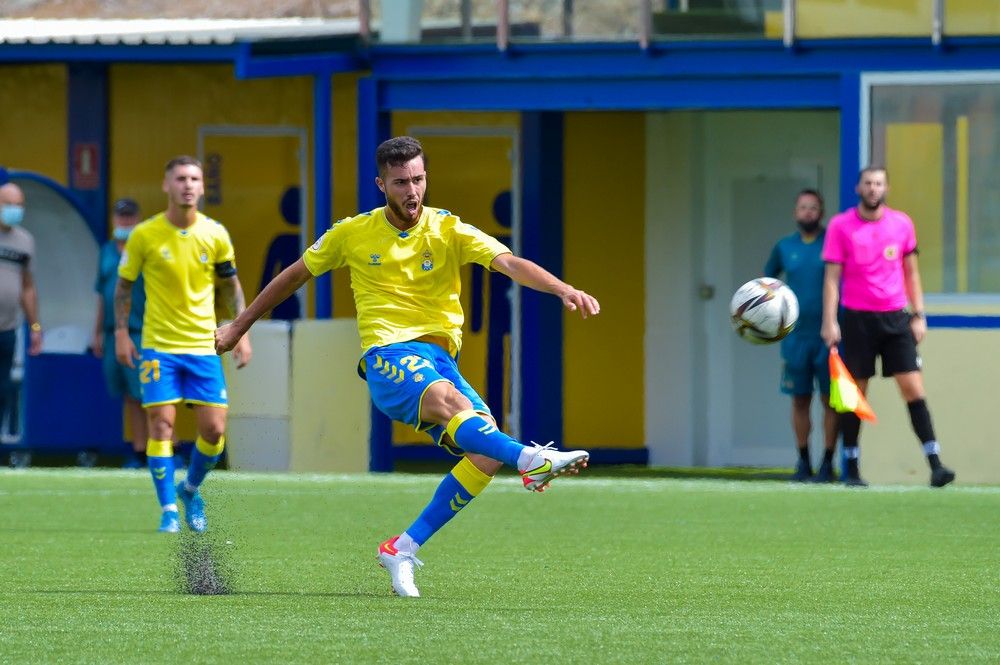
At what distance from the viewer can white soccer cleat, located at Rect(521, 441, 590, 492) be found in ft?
24.6

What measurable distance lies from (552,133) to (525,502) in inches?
195

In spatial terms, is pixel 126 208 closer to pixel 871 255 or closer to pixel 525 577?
pixel 871 255

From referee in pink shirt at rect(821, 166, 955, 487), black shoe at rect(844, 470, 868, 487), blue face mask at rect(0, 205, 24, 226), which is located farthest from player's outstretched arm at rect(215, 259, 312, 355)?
blue face mask at rect(0, 205, 24, 226)

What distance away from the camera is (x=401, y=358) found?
8.36 m

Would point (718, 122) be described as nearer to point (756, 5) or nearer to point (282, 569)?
point (756, 5)

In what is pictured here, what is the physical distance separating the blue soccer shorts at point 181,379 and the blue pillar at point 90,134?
675 centimetres

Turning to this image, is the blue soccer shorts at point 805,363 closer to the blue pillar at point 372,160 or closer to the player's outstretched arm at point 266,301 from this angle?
the blue pillar at point 372,160

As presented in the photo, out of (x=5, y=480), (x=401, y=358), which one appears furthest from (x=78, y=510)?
(x=401, y=358)

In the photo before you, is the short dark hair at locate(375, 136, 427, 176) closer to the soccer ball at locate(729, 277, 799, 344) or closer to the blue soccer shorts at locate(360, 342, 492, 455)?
the blue soccer shorts at locate(360, 342, 492, 455)

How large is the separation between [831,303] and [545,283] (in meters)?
6.37

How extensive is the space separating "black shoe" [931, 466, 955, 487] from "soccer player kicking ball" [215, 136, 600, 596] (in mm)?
5715

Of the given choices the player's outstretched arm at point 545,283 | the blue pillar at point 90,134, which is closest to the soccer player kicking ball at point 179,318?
the player's outstretched arm at point 545,283

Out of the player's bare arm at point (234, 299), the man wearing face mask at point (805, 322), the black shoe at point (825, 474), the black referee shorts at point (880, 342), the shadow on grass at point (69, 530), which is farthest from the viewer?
the man wearing face mask at point (805, 322)

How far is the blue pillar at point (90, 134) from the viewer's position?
17.8 metres
